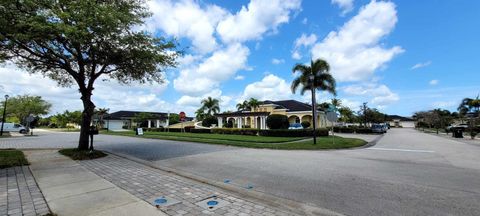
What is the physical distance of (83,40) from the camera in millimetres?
8211

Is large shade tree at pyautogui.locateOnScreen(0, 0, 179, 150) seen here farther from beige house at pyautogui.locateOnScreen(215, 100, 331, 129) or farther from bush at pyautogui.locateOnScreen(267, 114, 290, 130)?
beige house at pyautogui.locateOnScreen(215, 100, 331, 129)

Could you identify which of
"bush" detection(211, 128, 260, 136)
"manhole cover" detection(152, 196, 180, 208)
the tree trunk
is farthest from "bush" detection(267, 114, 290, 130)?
"manhole cover" detection(152, 196, 180, 208)

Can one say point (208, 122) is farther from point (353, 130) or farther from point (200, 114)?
point (353, 130)

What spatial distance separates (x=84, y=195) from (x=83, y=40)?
587 cm

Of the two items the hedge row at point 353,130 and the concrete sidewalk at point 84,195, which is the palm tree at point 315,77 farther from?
the concrete sidewalk at point 84,195

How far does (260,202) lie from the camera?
450cm

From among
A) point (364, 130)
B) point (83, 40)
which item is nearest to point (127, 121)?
point (364, 130)

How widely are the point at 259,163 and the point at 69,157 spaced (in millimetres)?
8237

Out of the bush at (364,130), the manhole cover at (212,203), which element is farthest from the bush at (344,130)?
the manhole cover at (212,203)

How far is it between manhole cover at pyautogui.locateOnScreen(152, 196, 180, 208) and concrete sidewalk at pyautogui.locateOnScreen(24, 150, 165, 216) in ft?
0.46

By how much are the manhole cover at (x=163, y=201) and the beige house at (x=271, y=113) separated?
33597 millimetres

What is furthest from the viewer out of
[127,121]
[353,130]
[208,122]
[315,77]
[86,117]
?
[127,121]

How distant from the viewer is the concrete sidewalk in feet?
13.1

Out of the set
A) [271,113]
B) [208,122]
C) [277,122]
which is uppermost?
[271,113]
